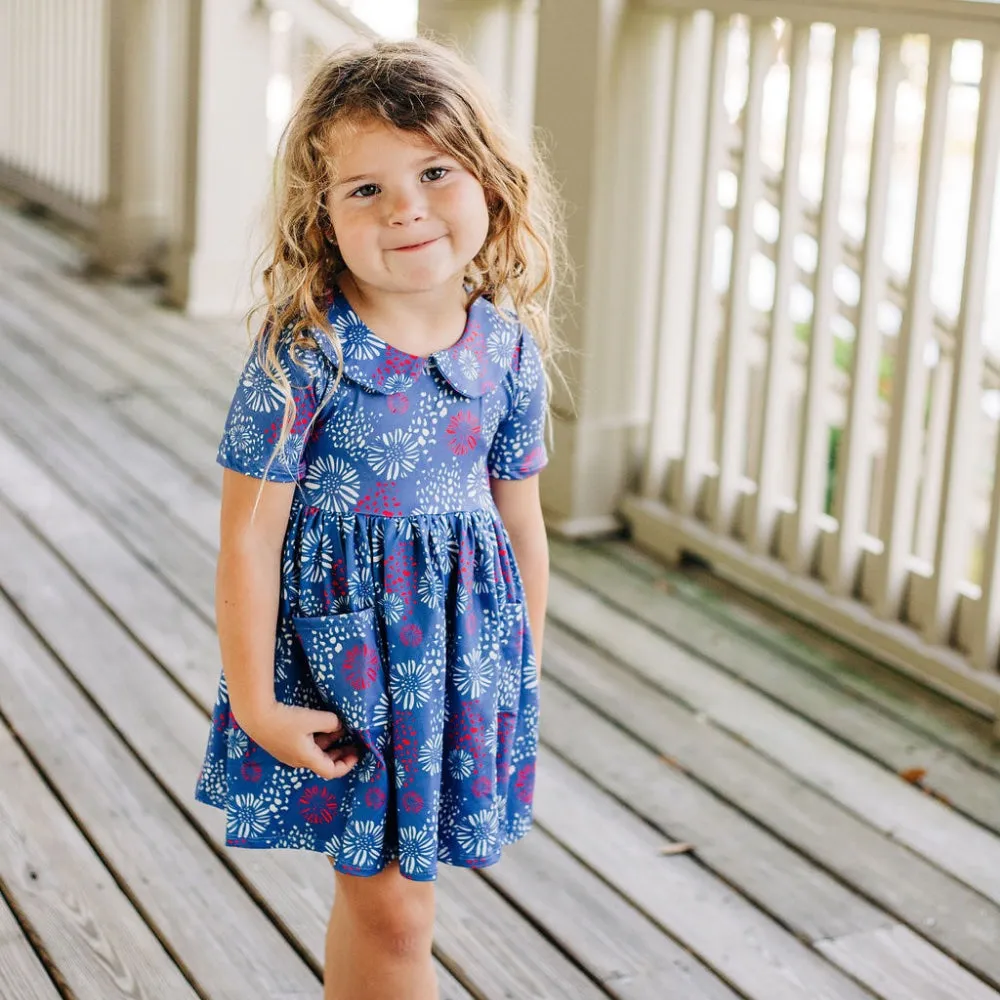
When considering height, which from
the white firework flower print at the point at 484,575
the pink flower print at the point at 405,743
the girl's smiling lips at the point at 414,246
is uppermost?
the girl's smiling lips at the point at 414,246

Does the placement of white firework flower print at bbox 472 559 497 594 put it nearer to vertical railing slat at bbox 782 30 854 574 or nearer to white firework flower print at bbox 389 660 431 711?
white firework flower print at bbox 389 660 431 711

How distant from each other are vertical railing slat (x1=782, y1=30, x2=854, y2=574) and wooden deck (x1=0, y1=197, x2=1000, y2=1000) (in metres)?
0.20

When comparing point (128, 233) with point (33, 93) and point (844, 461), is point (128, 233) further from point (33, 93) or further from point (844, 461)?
point (844, 461)

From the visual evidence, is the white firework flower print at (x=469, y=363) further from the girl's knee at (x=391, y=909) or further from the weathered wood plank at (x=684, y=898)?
the weathered wood plank at (x=684, y=898)

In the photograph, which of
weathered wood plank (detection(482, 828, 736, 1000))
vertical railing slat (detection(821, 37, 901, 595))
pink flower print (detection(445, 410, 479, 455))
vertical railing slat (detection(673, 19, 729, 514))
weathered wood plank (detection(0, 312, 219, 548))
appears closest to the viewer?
pink flower print (detection(445, 410, 479, 455))

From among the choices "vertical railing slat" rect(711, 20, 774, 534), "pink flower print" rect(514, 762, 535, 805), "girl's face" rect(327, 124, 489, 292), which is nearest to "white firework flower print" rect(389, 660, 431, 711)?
"pink flower print" rect(514, 762, 535, 805)

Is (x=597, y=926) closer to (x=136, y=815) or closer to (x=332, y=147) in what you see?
(x=136, y=815)

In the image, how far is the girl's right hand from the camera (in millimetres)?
1513

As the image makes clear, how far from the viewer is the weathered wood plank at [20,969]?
187 cm

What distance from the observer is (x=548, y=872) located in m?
2.22

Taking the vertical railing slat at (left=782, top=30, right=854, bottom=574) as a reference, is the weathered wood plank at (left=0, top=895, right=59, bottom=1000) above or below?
below

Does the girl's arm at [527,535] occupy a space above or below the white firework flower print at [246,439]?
below

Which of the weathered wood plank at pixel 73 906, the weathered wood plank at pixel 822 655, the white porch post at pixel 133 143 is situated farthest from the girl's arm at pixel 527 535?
the white porch post at pixel 133 143

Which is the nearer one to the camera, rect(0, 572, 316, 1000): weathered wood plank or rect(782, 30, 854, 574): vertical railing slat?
rect(0, 572, 316, 1000): weathered wood plank
